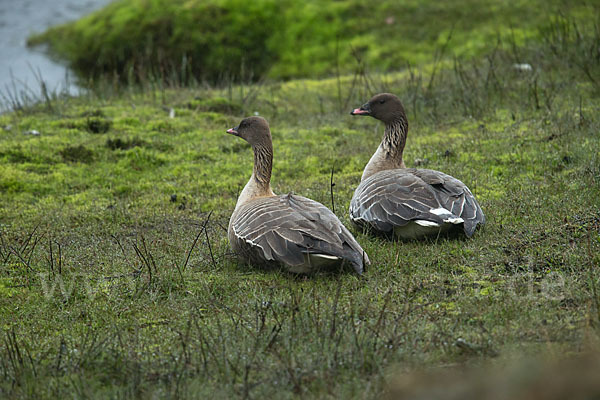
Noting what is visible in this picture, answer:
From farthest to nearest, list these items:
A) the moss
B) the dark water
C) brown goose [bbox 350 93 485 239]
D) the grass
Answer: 1. the dark water
2. the moss
3. brown goose [bbox 350 93 485 239]
4. the grass

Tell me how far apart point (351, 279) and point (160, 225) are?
388cm

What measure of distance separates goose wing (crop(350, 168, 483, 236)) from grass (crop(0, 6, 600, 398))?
290 mm

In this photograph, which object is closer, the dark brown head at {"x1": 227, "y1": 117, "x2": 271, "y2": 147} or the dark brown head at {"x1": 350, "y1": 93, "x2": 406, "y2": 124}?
the dark brown head at {"x1": 227, "y1": 117, "x2": 271, "y2": 147}

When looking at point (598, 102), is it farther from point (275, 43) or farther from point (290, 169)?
point (275, 43)

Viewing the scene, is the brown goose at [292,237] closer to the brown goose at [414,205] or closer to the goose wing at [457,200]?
the brown goose at [414,205]

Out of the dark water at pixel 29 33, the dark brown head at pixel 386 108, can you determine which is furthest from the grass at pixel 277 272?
the dark water at pixel 29 33

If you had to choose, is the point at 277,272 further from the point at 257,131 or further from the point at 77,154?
the point at 77,154

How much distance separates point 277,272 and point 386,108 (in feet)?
13.1

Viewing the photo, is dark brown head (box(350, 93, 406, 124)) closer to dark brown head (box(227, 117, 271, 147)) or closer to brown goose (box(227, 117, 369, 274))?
dark brown head (box(227, 117, 271, 147))

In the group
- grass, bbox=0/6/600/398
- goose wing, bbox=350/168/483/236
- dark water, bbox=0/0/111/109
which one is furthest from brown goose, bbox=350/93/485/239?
dark water, bbox=0/0/111/109

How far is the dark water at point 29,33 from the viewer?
24.0 metres

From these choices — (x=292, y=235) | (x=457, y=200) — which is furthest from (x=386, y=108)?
(x=292, y=235)

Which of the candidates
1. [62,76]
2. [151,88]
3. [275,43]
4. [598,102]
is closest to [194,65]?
[275,43]

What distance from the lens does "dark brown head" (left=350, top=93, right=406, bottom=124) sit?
955 centimetres
